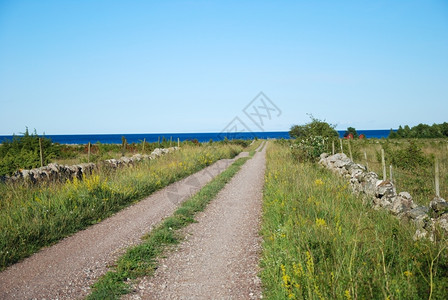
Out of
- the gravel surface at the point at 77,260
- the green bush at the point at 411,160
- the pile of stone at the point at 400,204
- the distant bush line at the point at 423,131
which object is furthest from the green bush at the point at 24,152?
the distant bush line at the point at 423,131

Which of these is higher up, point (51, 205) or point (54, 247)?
point (51, 205)

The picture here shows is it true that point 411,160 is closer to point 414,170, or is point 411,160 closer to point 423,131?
point 414,170

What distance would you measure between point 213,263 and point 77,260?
2.57 meters

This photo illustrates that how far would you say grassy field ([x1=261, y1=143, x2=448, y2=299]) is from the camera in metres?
3.44

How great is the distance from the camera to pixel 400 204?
655 cm

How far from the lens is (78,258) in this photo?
570 cm

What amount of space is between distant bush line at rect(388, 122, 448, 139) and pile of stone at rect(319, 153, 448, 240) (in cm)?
4502

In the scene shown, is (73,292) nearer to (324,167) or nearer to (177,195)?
(177,195)

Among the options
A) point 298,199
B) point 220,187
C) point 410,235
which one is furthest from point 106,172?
point 410,235

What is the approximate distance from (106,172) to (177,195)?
3.94 metres

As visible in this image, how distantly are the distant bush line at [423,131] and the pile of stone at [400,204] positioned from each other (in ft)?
148

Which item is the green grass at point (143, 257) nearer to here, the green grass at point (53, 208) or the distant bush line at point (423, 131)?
the green grass at point (53, 208)

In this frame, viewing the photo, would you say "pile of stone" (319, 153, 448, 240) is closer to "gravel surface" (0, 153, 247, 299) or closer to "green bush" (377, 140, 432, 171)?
"gravel surface" (0, 153, 247, 299)

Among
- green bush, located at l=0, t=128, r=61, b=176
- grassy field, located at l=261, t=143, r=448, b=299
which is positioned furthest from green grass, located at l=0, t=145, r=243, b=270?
green bush, located at l=0, t=128, r=61, b=176
